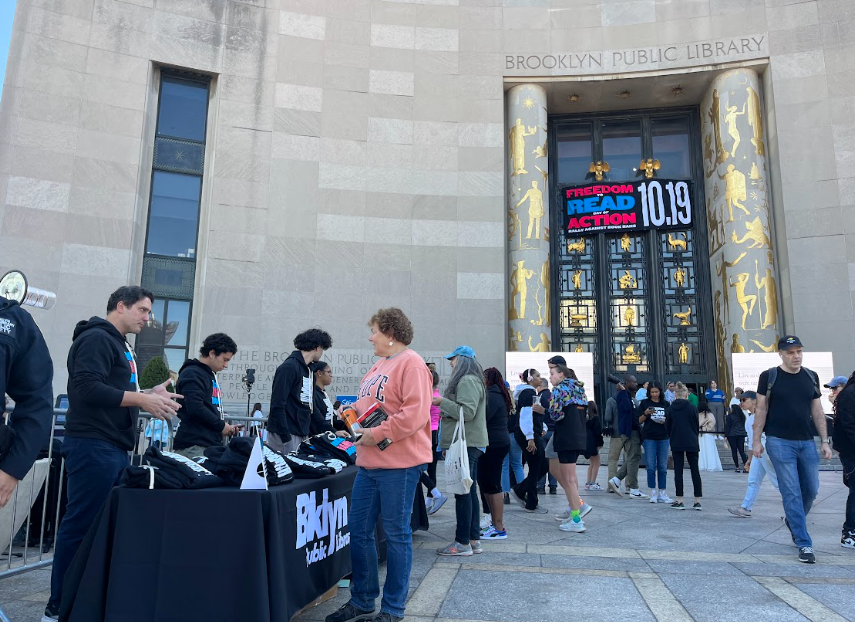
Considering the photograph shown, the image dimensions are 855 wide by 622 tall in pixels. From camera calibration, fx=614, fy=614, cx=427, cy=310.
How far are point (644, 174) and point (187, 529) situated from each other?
22.1 meters

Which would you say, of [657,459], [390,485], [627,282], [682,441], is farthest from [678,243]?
[390,485]

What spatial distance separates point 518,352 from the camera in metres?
18.5

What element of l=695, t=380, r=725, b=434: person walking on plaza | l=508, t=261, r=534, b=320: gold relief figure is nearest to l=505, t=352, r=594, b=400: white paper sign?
l=508, t=261, r=534, b=320: gold relief figure

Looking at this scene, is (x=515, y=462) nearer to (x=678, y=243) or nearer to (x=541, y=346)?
(x=541, y=346)

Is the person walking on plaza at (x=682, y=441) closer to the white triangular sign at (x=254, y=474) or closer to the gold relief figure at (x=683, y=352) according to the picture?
the white triangular sign at (x=254, y=474)

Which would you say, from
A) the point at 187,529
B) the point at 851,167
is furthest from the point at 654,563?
the point at 851,167

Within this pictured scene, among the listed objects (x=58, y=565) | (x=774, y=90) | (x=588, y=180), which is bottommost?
(x=58, y=565)

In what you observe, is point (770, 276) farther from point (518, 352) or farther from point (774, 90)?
point (518, 352)

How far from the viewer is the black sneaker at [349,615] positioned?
370 centimetres

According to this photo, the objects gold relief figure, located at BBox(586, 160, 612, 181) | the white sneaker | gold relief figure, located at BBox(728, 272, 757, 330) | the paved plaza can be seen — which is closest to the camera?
the paved plaza

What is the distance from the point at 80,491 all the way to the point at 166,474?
0.82 meters

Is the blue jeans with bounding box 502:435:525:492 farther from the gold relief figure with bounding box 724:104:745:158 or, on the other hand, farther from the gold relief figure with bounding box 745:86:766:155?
the gold relief figure with bounding box 745:86:766:155

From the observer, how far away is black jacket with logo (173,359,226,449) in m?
5.02

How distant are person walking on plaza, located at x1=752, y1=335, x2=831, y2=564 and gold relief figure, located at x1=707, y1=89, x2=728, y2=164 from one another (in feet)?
52.7
